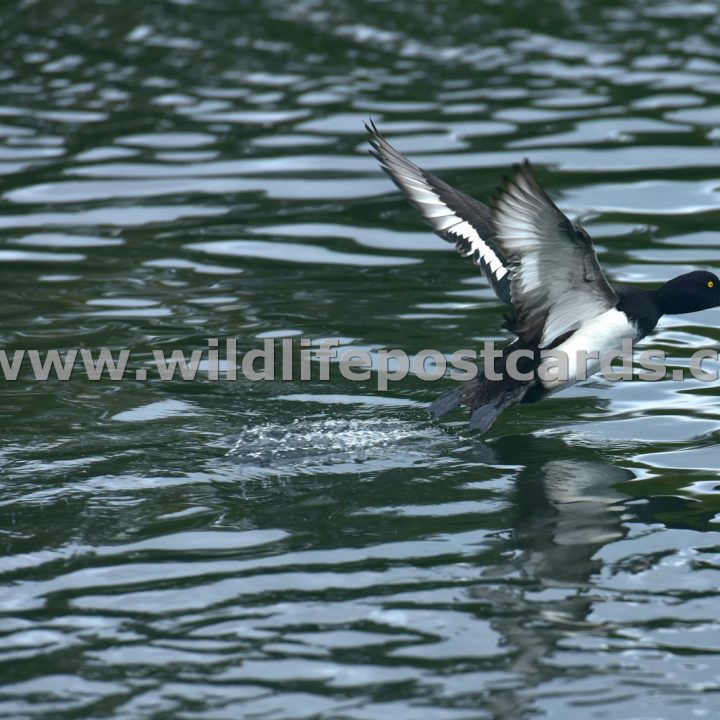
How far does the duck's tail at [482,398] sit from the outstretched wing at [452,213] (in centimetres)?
93

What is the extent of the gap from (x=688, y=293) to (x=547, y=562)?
2.54 m

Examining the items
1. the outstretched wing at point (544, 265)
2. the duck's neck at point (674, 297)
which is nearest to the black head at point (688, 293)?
the duck's neck at point (674, 297)

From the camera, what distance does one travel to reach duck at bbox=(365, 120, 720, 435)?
239 inches

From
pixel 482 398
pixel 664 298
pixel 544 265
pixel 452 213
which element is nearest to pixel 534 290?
pixel 544 265

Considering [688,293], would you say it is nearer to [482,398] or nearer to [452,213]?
[482,398]

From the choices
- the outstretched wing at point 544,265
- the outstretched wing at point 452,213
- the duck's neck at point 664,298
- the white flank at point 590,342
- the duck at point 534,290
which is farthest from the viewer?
the outstretched wing at point 452,213

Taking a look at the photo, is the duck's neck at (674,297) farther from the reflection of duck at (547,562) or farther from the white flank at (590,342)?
the reflection of duck at (547,562)

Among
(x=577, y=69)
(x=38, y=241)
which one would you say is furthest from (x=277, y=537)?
(x=577, y=69)

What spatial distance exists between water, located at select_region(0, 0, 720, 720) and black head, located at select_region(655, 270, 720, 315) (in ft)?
1.86

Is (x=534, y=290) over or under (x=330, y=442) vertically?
over

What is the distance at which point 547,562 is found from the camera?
5414 millimetres

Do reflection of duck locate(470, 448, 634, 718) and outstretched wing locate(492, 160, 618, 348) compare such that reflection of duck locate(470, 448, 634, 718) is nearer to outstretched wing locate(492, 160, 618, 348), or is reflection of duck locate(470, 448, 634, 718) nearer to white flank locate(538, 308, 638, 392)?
white flank locate(538, 308, 638, 392)

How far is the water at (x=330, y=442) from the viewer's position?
4605 millimetres

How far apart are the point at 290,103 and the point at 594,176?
4.15 metres
